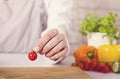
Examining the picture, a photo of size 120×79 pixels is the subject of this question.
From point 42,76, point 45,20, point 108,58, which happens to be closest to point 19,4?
point 45,20

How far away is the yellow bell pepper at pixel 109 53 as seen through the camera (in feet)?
4.04

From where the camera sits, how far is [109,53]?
1231 millimetres

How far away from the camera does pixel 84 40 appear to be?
205 cm

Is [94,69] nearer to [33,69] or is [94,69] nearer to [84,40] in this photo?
[33,69]

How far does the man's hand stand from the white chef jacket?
0.43 meters

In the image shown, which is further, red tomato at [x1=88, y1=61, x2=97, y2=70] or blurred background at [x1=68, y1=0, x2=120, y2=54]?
blurred background at [x1=68, y1=0, x2=120, y2=54]

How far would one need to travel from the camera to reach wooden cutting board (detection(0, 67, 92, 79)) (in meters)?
0.96

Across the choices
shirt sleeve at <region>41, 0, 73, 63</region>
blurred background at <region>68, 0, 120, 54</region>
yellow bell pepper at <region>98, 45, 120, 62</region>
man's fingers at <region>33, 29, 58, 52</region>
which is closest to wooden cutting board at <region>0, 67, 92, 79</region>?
man's fingers at <region>33, 29, 58, 52</region>

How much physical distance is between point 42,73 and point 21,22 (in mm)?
813

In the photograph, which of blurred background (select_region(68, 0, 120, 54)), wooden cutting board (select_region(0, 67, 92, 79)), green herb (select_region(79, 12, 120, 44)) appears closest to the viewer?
wooden cutting board (select_region(0, 67, 92, 79))

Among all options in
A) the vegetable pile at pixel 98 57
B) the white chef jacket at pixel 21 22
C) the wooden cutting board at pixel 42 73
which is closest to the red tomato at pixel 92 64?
the vegetable pile at pixel 98 57

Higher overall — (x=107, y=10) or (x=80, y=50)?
(x=107, y=10)

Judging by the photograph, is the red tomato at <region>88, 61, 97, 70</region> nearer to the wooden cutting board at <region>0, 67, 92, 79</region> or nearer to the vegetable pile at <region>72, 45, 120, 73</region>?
the vegetable pile at <region>72, 45, 120, 73</region>

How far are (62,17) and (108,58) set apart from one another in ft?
1.43
